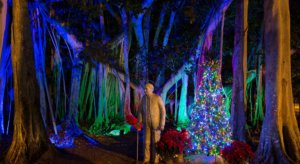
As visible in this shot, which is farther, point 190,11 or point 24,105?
point 190,11

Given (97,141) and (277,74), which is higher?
(277,74)

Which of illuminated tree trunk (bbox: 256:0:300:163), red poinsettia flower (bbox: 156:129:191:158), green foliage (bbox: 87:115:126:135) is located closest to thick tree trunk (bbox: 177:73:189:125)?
green foliage (bbox: 87:115:126:135)

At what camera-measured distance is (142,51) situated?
13.0 m

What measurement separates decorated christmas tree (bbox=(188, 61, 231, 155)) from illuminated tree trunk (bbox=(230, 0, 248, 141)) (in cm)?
159

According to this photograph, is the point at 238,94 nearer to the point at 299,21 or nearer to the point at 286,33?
the point at 286,33

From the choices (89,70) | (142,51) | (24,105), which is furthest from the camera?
(142,51)

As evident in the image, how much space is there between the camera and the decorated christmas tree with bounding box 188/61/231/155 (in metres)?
7.79

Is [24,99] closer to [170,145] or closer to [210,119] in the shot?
[170,145]

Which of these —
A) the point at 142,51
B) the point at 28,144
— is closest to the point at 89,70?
the point at 142,51

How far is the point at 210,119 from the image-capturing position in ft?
26.0

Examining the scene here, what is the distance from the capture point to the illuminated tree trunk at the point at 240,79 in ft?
30.9

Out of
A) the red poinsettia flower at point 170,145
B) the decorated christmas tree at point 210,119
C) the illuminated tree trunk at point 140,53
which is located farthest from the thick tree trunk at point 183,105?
the red poinsettia flower at point 170,145

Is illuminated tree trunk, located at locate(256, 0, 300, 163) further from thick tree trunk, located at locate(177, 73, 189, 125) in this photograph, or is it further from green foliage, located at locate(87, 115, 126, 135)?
thick tree trunk, located at locate(177, 73, 189, 125)

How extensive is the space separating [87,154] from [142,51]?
595 centimetres
